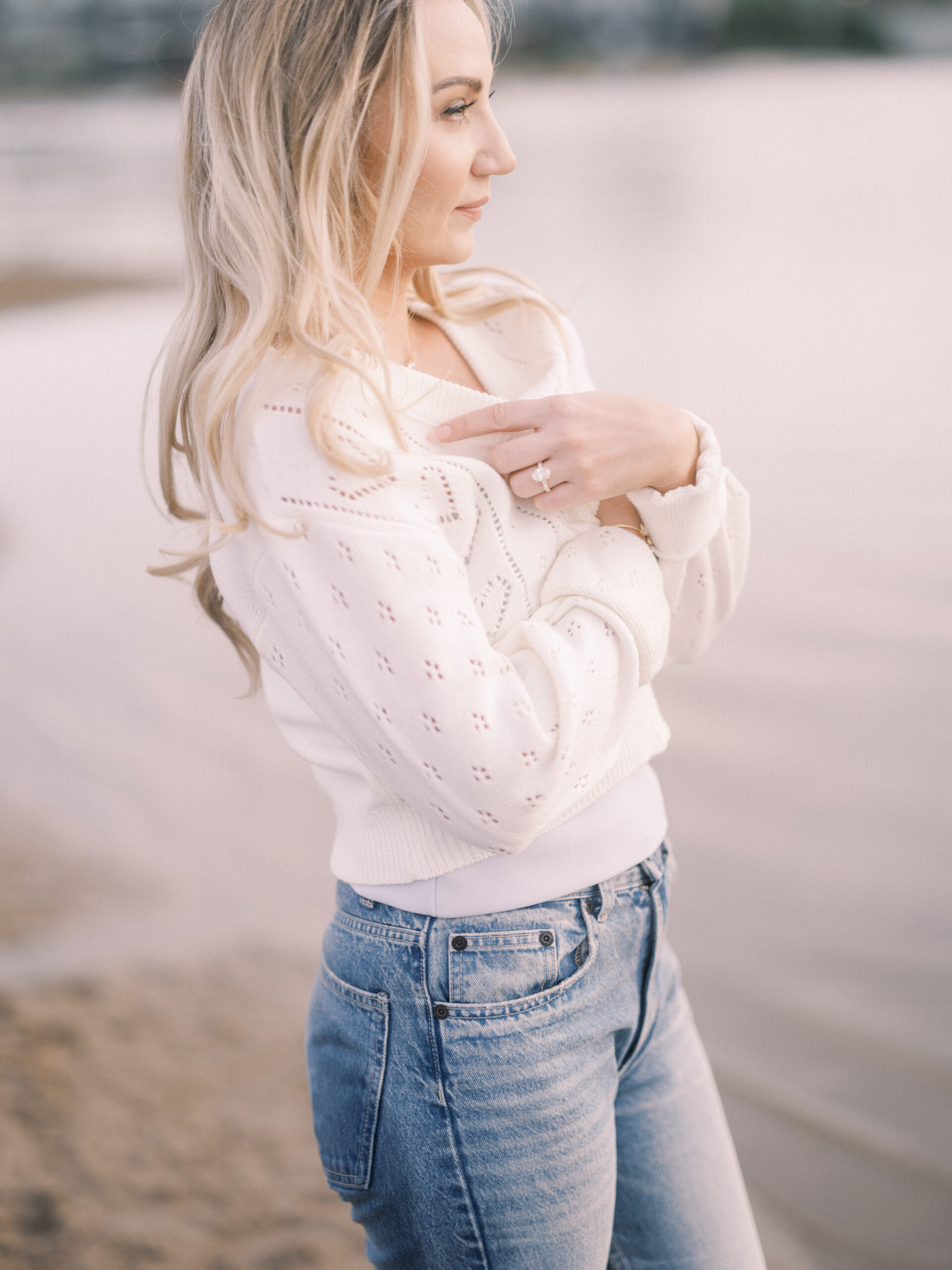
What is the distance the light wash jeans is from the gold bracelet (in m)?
0.33

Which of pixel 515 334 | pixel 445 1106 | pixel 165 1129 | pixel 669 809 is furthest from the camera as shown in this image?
pixel 669 809

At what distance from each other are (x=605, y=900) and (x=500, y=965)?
0.43 feet

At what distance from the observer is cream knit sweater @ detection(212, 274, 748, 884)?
3.09 feet

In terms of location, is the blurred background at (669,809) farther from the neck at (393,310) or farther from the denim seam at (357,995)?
the denim seam at (357,995)

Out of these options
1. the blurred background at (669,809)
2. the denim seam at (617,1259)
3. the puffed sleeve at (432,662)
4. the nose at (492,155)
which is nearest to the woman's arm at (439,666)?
the puffed sleeve at (432,662)

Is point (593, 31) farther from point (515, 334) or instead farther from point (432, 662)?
point (432, 662)

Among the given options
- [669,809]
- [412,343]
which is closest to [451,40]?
[412,343]

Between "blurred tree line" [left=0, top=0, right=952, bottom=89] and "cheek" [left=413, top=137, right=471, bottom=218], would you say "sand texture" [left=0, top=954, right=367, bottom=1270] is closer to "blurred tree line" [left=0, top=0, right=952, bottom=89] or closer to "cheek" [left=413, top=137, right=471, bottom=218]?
"cheek" [left=413, top=137, right=471, bottom=218]

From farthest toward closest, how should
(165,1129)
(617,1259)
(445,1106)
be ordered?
(165,1129)
(617,1259)
(445,1106)

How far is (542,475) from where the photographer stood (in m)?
1.08

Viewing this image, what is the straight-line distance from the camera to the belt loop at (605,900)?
1.10 metres

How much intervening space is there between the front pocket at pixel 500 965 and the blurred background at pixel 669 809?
43.0 inches

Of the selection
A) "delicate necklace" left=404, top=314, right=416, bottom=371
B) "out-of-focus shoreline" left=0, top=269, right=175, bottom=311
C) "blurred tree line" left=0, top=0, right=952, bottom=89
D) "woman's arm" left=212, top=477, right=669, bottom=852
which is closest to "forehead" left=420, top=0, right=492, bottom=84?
"delicate necklace" left=404, top=314, right=416, bottom=371

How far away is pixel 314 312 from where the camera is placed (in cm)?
100
